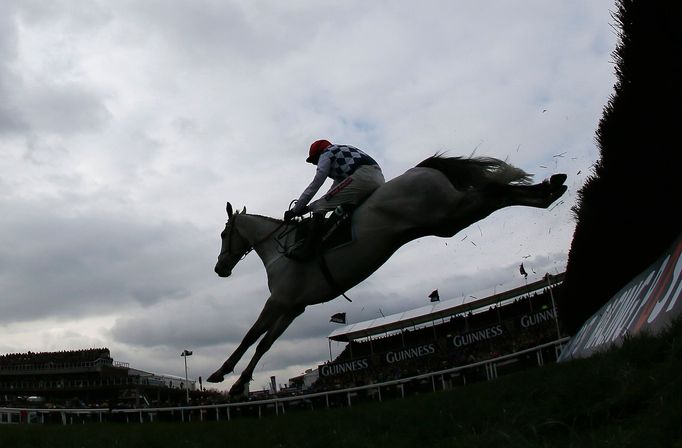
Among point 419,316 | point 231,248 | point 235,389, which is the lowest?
point 235,389

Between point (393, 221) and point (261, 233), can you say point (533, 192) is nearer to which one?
point (393, 221)

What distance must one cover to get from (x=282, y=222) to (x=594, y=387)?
5.68 metres

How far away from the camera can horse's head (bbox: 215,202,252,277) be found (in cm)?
981

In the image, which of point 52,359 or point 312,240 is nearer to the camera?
point 312,240

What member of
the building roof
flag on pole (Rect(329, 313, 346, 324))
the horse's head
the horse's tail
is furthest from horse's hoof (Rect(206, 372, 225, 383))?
flag on pole (Rect(329, 313, 346, 324))

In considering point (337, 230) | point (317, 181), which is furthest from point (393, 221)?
point (317, 181)

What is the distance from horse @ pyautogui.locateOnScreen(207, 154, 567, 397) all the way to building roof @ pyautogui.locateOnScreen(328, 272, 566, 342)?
28377 mm

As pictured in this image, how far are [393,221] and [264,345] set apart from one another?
230cm

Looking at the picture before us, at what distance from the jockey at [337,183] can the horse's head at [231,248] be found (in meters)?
1.33

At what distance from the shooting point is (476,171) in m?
7.96

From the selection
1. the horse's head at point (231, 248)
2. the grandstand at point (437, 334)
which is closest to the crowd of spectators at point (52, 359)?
the grandstand at point (437, 334)

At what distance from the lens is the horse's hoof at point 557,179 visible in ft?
24.0

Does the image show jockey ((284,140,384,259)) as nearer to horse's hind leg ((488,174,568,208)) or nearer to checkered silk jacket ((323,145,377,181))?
checkered silk jacket ((323,145,377,181))

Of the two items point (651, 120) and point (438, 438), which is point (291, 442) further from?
point (651, 120)
